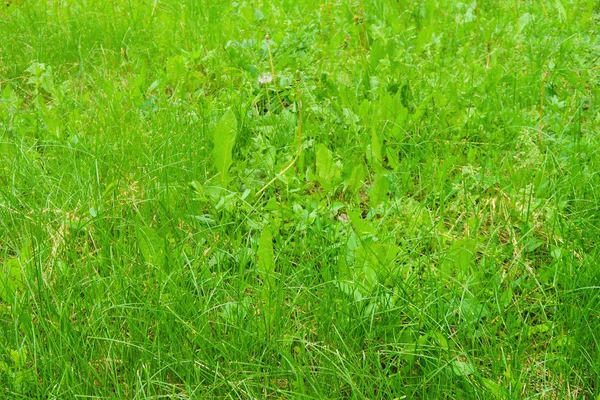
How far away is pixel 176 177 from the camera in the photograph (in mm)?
2912

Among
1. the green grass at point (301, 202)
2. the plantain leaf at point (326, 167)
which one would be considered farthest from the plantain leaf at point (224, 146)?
the plantain leaf at point (326, 167)

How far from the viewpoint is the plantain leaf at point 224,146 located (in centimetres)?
297

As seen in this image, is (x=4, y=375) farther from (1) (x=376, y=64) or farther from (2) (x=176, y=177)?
(1) (x=376, y=64)

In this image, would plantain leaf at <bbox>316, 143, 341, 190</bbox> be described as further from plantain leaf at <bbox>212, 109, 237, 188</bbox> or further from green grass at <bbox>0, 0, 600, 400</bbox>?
plantain leaf at <bbox>212, 109, 237, 188</bbox>

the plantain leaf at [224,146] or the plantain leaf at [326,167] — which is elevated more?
the plantain leaf at [224,146]

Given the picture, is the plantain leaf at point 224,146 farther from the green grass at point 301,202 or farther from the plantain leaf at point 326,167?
the plantain leaf at point 326,167

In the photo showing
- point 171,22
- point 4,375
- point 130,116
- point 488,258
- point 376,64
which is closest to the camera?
point 4,375

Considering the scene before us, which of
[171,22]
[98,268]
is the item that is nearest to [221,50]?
[171,22]

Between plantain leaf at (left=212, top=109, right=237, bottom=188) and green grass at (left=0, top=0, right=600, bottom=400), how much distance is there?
0.01 m

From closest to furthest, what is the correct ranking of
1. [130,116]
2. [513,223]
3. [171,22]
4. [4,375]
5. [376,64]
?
[4,375] < [513,223] < [130,116] < [376,64] < [171,22]

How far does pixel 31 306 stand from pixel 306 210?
1.01m

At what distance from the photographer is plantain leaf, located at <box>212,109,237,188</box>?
→ 9.75 feet

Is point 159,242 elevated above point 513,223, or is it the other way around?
point 159,242

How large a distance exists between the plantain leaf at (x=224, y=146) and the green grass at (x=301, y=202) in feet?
0.04
